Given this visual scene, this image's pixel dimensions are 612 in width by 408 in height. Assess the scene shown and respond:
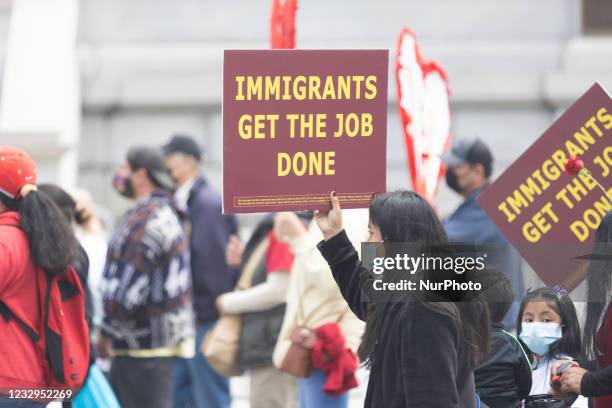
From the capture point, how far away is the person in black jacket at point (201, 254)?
28.6 feet

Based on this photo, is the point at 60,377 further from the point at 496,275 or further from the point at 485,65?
the point at 485,65

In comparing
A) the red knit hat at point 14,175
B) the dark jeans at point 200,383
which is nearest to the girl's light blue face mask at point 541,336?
the red knit hat at point 14,175

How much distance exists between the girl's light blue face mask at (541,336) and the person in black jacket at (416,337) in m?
0.29

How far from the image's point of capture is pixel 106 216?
13.4 meters

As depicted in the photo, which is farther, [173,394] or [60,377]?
[173,394]

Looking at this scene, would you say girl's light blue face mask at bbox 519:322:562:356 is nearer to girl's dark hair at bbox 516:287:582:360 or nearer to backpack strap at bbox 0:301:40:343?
girl's dark hair at bbox 516:287:582:360

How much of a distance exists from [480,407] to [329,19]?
915 cm

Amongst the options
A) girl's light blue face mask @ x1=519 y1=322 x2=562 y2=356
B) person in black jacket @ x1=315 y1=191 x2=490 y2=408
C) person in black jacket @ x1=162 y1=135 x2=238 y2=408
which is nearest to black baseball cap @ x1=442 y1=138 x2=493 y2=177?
person in black jacket @ x1=162 y1=135 x2=238 y2=408

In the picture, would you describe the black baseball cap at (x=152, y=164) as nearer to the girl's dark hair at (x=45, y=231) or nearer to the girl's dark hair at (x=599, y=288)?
the girl's dark hair at (x=45, y=231)

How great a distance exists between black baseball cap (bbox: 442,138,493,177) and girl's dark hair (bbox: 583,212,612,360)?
2938 mm

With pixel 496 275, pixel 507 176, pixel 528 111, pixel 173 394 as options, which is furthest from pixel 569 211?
pixel 528 111

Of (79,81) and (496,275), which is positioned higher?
(79,81)

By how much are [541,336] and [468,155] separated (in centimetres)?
293

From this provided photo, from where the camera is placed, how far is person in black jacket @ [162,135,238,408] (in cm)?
873
